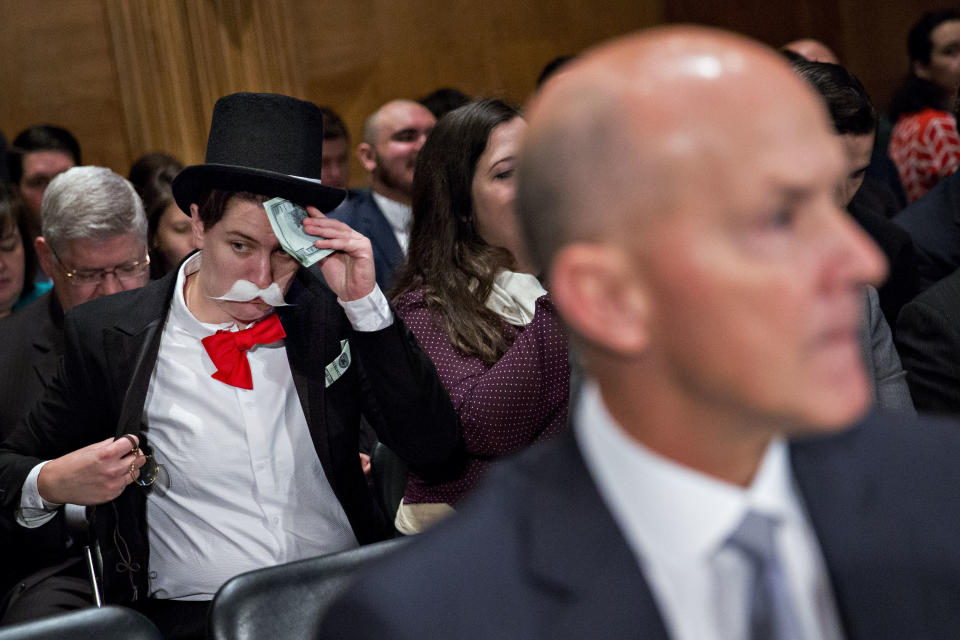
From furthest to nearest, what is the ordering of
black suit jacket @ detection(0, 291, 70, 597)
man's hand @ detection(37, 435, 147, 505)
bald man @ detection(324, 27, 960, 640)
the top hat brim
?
black suit jacket @ detection(0, 291, 70, 597) → the top hat brim → man's hand @ detection(37, 435, 147, 505) → bald man @ detection(324, 27, 960, 640)

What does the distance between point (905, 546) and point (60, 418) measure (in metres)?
2.13

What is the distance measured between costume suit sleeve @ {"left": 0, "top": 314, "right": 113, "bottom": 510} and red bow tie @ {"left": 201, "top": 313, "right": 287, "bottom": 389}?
0.29 meters

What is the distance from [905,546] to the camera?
3.67 ft

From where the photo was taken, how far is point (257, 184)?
2.51m

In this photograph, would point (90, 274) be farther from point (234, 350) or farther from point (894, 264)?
point (894, 264)

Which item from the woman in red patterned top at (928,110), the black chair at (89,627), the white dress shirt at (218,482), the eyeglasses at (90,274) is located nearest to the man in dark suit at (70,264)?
the eyeglasses at (90,274)

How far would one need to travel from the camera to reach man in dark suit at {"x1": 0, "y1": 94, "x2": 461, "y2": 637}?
2529 mm

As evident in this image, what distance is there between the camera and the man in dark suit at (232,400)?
2.53 metres

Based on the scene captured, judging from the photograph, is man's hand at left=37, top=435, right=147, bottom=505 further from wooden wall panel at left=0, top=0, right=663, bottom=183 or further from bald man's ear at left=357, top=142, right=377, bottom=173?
wooden wall panel at left=0, top=0, right=663, bottom=183

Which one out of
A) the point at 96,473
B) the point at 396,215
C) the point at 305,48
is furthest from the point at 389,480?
the point at 305,48

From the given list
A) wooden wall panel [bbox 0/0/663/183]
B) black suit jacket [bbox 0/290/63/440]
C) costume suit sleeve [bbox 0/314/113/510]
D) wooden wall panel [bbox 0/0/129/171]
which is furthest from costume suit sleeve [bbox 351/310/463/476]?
wooden wall panel [bbox 0/0/129/171]

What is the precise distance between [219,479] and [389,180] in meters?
2.83

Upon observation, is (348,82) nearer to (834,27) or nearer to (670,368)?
(834,27)

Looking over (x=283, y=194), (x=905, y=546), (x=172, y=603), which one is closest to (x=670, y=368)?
(x=905, y=546)
